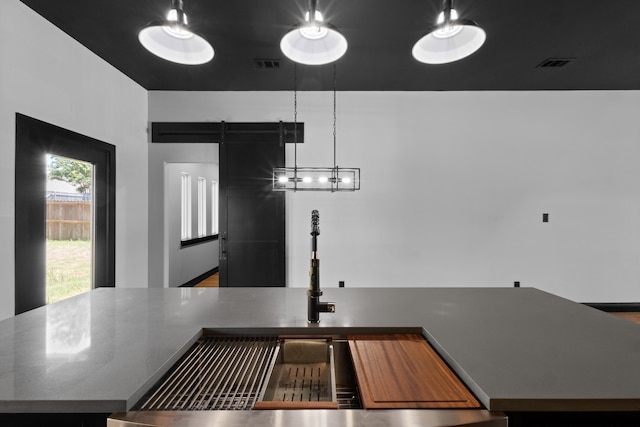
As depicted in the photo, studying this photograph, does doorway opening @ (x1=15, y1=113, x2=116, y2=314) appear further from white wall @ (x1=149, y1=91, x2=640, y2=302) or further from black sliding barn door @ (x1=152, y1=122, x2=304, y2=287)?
white wall @ (x1=149, y1=91, x2=640, y2=302)


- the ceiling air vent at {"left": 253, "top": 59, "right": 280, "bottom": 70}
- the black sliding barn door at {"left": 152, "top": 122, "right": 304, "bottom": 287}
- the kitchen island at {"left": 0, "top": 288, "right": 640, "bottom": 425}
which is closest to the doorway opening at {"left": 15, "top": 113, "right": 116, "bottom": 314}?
the kitchen island at {"left": 0, "top": 288, "right": 640, "bottom": 425}

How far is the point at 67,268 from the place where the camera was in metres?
2.89

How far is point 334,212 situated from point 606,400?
11.1 ft

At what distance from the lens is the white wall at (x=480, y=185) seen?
4043 millimetres

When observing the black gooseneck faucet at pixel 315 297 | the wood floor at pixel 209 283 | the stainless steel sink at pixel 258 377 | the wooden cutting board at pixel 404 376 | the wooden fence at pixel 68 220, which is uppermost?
the wooden fence at pixel 68 220

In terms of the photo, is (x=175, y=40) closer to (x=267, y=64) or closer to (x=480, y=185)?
(x=267, y=64)

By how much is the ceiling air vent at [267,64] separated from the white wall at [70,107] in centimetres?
156

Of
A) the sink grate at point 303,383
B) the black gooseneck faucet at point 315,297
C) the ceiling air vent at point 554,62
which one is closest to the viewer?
the sink grate at point 303,383

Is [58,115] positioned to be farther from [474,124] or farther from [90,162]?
[474,124]

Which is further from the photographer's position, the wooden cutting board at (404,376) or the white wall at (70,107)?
the white wall at (70,107)

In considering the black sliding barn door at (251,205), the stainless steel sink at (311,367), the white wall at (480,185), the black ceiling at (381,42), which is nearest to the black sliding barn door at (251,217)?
the black sliding barn door at (251,205)

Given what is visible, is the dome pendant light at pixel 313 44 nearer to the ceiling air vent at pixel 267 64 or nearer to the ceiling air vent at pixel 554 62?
the ceiling air vent at pixel 267 64

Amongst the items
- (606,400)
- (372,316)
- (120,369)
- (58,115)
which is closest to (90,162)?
(58,115)

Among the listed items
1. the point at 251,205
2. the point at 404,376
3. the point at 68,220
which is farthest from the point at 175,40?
the point at 251,205
